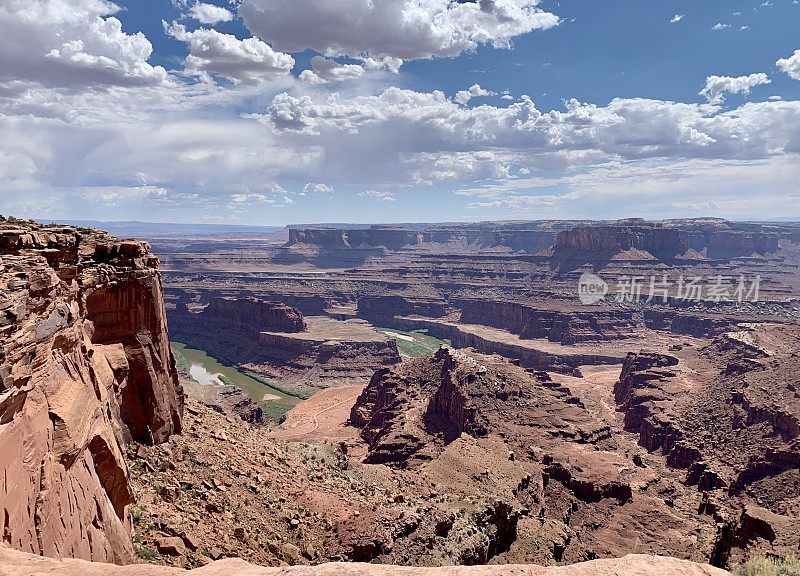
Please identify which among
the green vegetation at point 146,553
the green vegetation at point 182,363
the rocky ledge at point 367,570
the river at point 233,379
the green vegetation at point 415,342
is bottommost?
the river at point 233,379

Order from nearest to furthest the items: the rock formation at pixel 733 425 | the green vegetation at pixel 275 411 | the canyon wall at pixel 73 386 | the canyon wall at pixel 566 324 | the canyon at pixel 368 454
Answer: the canyon wall at pixel 73 386
the canyon at pixel 368 454
the rock formation at pixel 733 425
the green vegetation at pixel 275 411
the canyon wall at pixel 566 324

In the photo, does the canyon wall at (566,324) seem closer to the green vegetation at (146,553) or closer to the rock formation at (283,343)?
the rock formation at (283,343)

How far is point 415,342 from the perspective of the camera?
171375 mm

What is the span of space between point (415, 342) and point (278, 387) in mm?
59610

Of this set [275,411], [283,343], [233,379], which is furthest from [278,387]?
[283,343]

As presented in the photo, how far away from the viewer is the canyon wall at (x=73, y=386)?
12.1 m

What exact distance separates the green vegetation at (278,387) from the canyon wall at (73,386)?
298 feet

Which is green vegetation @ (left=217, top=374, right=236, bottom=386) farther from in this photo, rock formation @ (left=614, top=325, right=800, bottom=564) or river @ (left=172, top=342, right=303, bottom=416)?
rock formation @ (left=614, top=325, right=800, bottom=564)

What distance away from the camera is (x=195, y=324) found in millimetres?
170500

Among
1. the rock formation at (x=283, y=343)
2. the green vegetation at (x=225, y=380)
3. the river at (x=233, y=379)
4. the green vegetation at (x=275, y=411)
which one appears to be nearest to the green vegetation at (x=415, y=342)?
the rock formation at (x=283, y=343)

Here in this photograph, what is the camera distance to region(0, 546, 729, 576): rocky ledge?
9875 millimetres

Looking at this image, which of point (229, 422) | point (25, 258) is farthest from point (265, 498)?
point (25, 258)

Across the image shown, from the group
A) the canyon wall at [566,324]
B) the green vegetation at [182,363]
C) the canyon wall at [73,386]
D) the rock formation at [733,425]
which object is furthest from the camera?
the canyon wall at [566,324]

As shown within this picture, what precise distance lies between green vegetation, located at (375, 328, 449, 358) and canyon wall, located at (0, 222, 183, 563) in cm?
12856
